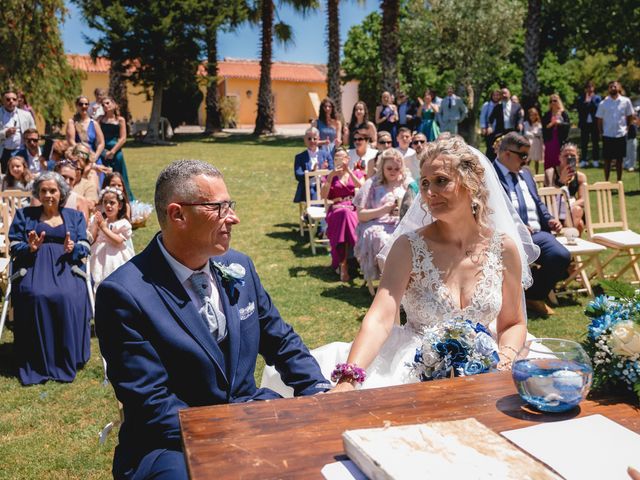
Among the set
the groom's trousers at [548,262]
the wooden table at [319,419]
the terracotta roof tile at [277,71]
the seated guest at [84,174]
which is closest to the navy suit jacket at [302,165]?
the seated guest at [84,174]

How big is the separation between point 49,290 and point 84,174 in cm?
389

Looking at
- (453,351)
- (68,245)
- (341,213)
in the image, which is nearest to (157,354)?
(453,351)

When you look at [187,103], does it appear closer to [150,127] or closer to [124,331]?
[150,127]

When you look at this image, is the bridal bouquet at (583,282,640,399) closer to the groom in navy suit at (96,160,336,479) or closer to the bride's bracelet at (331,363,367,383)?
the bride's bracelet at (331,363,367,383)

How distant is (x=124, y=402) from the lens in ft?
8.37

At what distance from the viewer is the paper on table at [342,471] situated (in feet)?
5.55

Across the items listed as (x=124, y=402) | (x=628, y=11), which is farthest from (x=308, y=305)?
(x=628, y=11)

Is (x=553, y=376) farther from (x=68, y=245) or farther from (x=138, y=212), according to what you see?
(x=138, y=212)

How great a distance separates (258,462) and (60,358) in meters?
4.71

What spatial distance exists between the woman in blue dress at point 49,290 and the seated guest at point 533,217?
4.37 metres

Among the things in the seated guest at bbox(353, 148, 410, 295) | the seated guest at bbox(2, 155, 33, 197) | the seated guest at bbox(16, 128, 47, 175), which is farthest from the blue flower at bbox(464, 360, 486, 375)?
the seated guest at bbox(16, 128, 47, 175)

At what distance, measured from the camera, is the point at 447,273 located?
3.77 meters

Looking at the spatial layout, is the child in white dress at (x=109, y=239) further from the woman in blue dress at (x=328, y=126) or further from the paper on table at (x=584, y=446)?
the woman in blue dress at (x=328, y=126)

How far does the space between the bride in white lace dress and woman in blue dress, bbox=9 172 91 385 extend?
290cm
